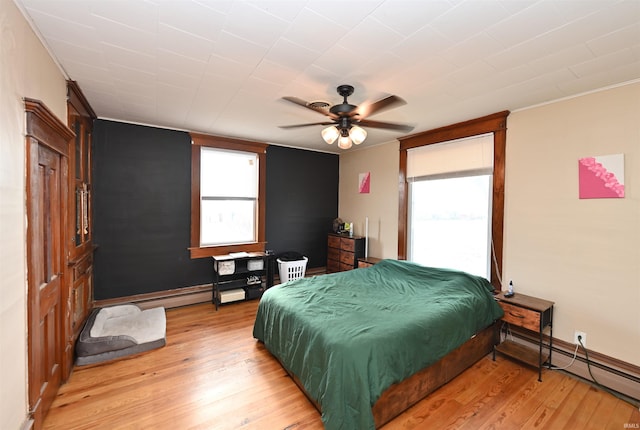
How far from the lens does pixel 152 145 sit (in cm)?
388

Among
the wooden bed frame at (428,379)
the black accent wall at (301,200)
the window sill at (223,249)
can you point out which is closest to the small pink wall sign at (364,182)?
the black accent wall at (301,200)

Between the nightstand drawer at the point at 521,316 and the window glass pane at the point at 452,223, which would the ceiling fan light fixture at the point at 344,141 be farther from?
the nightstand drawer at the point at 521,316

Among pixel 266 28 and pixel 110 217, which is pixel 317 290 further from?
pixel 110 217

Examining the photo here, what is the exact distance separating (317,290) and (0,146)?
→ 8.13 ft

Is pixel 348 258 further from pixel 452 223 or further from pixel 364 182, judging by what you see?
pixel 452 223

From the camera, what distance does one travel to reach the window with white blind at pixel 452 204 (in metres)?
3.35

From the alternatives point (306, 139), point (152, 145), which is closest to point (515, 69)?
point (306, 139)

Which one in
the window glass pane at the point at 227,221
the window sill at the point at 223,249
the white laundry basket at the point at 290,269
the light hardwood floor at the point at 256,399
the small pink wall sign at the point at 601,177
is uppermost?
the small pink wall sign at the point at 601,177

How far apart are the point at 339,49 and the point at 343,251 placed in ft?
11.7

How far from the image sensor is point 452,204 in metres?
3.68

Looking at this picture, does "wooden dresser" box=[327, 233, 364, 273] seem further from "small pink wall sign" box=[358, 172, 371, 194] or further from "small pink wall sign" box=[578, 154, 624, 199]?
"small pink wall sign" box=[578, 154, 624, 199]

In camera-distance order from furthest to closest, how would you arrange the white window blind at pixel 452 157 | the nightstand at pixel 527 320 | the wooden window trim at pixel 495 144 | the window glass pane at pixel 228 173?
1. the window glass pane at pixel 228 173
2. the white window blind at pixel 452 157
3. the wooden window trim at pixel 495 144
4. the nightstand at pixel 527 320

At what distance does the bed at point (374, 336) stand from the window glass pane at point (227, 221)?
188cm

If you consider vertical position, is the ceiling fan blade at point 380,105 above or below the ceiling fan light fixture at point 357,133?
above
